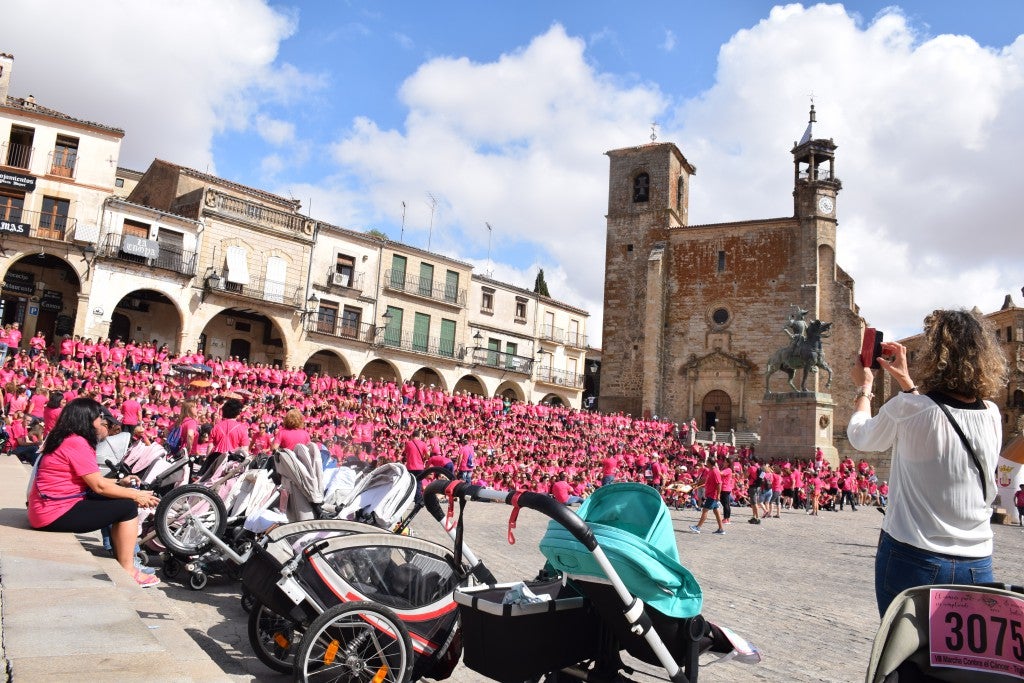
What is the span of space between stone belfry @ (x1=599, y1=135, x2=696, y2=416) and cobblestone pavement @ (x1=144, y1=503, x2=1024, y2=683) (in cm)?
2579

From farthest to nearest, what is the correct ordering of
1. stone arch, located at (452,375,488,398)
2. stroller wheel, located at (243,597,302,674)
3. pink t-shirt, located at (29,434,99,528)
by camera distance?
stone arch, located at (452,375,488,398) → pink t-shirt, located at (29,434,99,528) → stroller wheel, located at (243,597,302,674)

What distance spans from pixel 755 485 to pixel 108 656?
16.8m

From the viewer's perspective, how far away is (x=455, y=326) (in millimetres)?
42031

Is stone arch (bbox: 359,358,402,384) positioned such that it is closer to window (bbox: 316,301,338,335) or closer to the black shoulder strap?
window (bbox: 316,301,338,335)

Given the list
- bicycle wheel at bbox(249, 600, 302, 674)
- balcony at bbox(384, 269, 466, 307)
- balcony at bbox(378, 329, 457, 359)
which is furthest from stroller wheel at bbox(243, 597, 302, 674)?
balcony at bbox(384, 269, 466, 307)

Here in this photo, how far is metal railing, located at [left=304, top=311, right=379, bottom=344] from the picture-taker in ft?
114

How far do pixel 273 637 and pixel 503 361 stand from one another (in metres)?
39.8

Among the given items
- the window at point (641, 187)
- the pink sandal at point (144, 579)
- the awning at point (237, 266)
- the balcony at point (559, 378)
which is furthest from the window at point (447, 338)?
the pink sandal at point (144, 579)

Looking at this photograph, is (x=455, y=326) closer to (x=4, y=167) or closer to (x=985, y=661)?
(x=4, y=167)

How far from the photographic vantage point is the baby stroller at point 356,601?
364cm

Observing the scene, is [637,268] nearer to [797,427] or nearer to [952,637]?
[797,427]

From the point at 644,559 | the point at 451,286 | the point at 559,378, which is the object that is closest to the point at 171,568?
the point at 644,559

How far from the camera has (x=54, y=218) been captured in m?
28.0

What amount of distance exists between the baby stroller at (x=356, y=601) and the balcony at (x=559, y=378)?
41819 mm
